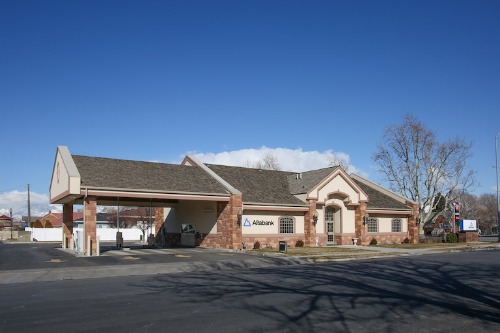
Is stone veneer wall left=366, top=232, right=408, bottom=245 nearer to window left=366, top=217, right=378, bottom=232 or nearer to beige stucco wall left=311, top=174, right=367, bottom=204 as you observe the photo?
window left=366, top=217, right=378, bottom=232

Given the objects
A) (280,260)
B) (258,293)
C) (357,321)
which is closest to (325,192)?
(280,260)

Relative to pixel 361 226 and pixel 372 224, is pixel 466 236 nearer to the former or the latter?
pixel 372 224

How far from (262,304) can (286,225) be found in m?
24.1

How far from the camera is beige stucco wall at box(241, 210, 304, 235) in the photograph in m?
33.4

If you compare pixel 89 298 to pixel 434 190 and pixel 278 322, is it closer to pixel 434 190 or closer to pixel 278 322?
pixel 278 322

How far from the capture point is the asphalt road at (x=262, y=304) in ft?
30.9

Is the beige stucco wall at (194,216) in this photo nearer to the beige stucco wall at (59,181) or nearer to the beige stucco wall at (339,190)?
the beige stucco wall at (339,190)

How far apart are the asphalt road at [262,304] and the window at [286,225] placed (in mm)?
17604

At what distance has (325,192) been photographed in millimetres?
37094

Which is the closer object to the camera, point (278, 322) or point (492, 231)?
point (278, 322)

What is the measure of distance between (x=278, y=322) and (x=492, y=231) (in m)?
95.1

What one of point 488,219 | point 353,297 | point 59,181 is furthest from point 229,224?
point 488,219

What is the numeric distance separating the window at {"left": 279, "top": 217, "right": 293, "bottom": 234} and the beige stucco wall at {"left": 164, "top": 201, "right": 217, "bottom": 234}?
4.89 m

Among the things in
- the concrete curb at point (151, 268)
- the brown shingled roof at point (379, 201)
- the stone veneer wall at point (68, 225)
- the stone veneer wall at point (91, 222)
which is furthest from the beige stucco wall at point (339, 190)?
the stone veneer wall at point (68, 225)
